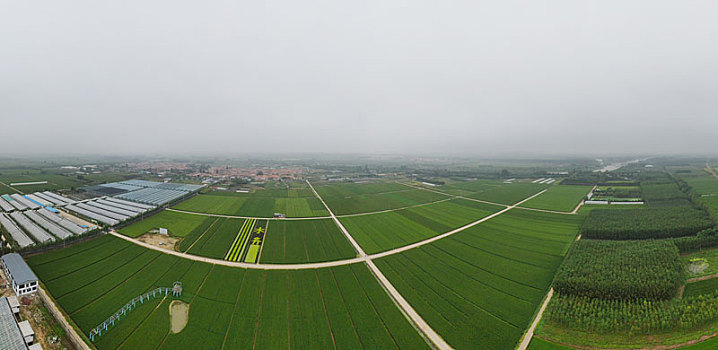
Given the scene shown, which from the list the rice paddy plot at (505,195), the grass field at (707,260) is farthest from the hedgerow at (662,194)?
the grass field at (707,260)

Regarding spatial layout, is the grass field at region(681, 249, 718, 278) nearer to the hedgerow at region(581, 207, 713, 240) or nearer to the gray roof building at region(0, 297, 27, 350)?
the hedgerow at region(581, 207, 713, 240)

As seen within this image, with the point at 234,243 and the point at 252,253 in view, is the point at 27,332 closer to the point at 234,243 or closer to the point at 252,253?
the point at 252,253

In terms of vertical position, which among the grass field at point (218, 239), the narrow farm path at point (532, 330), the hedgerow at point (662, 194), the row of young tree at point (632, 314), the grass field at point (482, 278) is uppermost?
the hedgerow at point (662, 194)

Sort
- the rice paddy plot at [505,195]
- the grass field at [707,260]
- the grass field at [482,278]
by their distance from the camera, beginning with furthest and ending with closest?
the rice paddy plot at [505,195]
the grass field at [707,260]
the grass field at [482,278]

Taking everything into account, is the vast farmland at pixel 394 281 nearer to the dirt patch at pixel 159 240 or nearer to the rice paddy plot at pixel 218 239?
the rice paddy plot at pixel 218 239

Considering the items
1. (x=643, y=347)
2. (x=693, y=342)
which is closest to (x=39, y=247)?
(x=643, y=347)

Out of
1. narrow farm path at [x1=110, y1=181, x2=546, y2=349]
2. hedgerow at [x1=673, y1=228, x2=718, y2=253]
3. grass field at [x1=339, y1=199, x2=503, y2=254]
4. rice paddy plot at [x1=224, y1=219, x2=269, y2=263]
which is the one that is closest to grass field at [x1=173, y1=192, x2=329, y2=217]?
rice paddy plot at [x1=224, y1=219, x2=269, y2=263]
